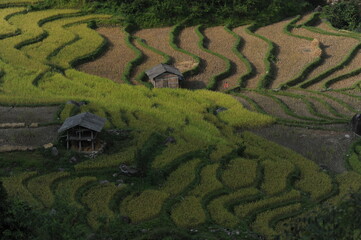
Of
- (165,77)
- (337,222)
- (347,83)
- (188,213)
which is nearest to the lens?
(337,222)

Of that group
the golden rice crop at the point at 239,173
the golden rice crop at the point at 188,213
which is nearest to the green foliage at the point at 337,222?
the golden rice crop at the point at 188,213

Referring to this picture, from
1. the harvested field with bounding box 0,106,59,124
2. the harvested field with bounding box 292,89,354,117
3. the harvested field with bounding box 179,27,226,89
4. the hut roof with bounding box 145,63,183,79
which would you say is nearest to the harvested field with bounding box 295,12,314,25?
the harvested field with bounding box 179,27,226,89

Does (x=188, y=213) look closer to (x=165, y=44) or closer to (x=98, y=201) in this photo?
(x=98, y=201)

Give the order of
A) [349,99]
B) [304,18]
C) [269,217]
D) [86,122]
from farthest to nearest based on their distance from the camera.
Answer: [304,18] → [349,99] → [86,122] → [269,217]

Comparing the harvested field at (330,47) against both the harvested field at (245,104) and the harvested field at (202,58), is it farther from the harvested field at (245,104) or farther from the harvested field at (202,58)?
the harvested field at (245,104)

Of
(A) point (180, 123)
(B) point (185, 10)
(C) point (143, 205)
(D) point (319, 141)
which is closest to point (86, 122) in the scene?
(C) point (143, 205)

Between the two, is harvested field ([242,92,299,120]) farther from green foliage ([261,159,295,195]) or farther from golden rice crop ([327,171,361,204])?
golden rice crop ([327,171,361,204])
